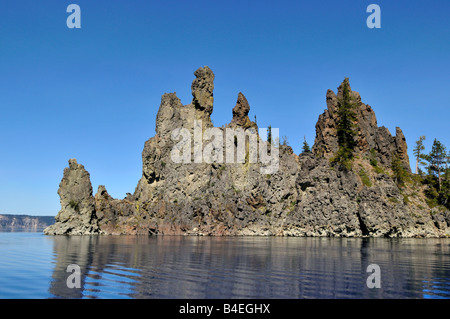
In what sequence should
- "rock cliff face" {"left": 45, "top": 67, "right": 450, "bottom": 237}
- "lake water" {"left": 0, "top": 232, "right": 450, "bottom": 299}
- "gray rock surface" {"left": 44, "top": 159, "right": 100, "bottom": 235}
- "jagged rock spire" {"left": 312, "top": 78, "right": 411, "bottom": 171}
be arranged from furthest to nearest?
"jagged rock spire" {"left": 312, "top": 78, "right": 411, "bottom": 171} → "gray rock surface" {"left": 44, "top": 159, "right": 100, "bottom": 235} → "rock cliff face" {"left": 45, "top": 67, "right": 450, "bottom": 237} → "lake water" {"left": 0, "top": 232, "right": 450, "bottom": 299}

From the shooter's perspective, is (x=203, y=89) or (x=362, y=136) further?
(x=203, y=89)

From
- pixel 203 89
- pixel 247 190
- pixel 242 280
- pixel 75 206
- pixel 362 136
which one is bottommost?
pixel 242 280

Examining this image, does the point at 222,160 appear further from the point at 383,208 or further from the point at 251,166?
the point at 383,208

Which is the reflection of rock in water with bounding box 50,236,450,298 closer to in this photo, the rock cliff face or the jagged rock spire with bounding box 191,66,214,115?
the rock cliff face

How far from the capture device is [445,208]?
137000 millimetres

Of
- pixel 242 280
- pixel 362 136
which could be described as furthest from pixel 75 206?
pixel 242 280

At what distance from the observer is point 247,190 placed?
16125 cm

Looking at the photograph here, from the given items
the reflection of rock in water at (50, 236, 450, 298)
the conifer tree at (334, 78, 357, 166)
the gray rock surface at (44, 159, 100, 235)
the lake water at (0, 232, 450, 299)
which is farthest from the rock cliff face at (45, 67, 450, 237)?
the reflection of rock in water at (50, 236, 450, 298)

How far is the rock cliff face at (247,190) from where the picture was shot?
Answer: 448 feet

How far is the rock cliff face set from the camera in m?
136

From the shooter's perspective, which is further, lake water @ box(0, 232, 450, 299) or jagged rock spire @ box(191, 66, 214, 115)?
jagged rock spire @ box(191, 66, 214, 115)

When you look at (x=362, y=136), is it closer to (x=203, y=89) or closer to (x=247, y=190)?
(x=247, y=190)

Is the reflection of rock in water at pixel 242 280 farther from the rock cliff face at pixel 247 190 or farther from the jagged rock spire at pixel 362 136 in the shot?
the jagged rock spire at pixel 362 136
